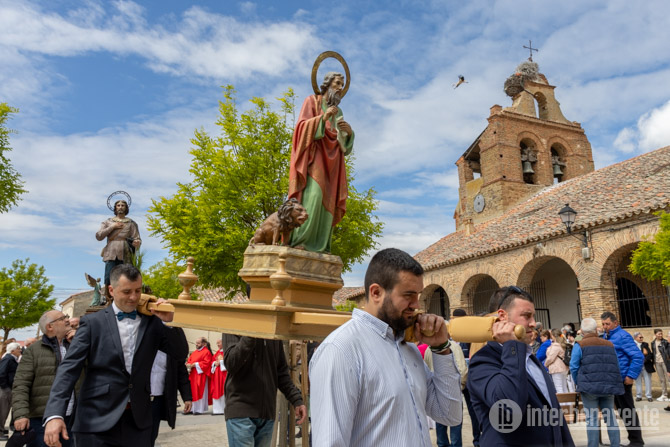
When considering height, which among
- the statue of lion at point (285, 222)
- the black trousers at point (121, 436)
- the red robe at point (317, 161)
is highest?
the red robe at point (317, 161)

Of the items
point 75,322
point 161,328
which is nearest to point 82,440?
point 161,328

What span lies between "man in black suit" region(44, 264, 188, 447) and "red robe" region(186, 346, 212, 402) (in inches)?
377

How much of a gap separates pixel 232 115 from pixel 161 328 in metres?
14.3

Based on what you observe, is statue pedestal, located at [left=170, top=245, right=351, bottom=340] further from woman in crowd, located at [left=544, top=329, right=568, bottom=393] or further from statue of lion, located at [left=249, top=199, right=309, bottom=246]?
woman in crowd, located at [left=544, top=329, right=568, bottom=393]

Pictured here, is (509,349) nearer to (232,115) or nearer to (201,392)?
(201,392)

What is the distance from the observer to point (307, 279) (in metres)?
4.32

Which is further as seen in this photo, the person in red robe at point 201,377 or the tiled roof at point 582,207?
the tiled roof at point 582,207

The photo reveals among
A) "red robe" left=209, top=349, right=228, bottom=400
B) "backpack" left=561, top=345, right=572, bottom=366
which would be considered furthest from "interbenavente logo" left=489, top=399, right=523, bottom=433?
"red robe" left=209, top=349, right=228, bottom=400

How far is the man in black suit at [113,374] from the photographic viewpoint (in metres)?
3.07

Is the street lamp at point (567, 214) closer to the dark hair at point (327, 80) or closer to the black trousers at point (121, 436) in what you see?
the dark hair at point (327, 80)

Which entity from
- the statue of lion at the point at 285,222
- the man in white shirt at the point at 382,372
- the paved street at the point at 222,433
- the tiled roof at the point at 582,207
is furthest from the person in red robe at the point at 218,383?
the tiled roof at the point at 582,207

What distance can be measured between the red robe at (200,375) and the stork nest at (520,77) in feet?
97.7

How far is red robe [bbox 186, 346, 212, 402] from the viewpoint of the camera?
12.3 meters

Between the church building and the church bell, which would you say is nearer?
the church building
